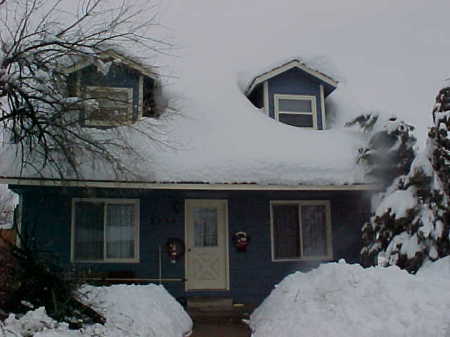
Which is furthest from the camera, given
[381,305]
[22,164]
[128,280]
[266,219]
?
[266,219]

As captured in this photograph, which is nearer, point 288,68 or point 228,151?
point 228,151

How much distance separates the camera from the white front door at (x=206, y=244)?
39.8 feet

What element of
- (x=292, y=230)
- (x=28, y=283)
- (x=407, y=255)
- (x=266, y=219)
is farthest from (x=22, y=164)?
(x=407, y=255)

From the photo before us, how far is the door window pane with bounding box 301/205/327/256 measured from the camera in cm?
1290

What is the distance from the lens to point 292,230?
42.1ft

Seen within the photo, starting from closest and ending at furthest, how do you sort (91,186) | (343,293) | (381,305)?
(381,305), (343,293), (91,186)

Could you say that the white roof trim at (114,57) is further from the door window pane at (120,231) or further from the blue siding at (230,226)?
the door window pane at (120,231)

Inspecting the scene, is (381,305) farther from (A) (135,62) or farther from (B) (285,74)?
(B) (285,74)

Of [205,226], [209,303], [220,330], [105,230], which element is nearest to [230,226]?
[205,226]

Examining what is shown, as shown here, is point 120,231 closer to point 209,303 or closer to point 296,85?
point 209,303

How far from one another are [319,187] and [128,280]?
4790 mm

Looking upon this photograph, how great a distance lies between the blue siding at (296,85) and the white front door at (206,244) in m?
3.39

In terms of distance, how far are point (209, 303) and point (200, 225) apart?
192 centimetres

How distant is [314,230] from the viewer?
12992 mm
